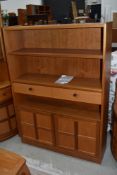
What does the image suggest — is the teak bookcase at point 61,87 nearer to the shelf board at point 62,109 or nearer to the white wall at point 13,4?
the shelf board at point 62,109

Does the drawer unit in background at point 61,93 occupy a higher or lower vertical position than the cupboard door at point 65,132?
higher

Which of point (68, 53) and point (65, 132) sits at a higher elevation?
point (68, 53)

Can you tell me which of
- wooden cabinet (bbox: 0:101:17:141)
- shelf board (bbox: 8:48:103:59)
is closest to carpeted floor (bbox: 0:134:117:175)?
wooden cabinet (bbox: 0:101:17:141)

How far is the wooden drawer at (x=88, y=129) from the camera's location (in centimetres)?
180

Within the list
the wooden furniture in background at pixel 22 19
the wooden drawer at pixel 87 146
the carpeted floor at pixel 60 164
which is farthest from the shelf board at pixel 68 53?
the carpeted floor at pixel 60 164

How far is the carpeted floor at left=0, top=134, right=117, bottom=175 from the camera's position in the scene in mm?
1847

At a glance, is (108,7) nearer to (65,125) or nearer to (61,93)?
(61,93)

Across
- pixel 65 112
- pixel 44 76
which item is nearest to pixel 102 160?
pixel 65 112

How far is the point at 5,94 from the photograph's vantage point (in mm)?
2178

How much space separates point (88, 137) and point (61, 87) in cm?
58

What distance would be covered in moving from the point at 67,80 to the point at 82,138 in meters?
0.62

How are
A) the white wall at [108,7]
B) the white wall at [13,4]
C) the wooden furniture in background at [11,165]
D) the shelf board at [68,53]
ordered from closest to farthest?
the wooden furniture in background at [11,165] → the shelf board at [68,53] → the white wall at [13,4] → the white wall at [108,7]

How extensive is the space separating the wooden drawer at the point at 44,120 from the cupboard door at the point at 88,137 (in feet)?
1.11

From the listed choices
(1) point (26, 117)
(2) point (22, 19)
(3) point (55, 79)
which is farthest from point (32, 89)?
(2) point (22, 19)
